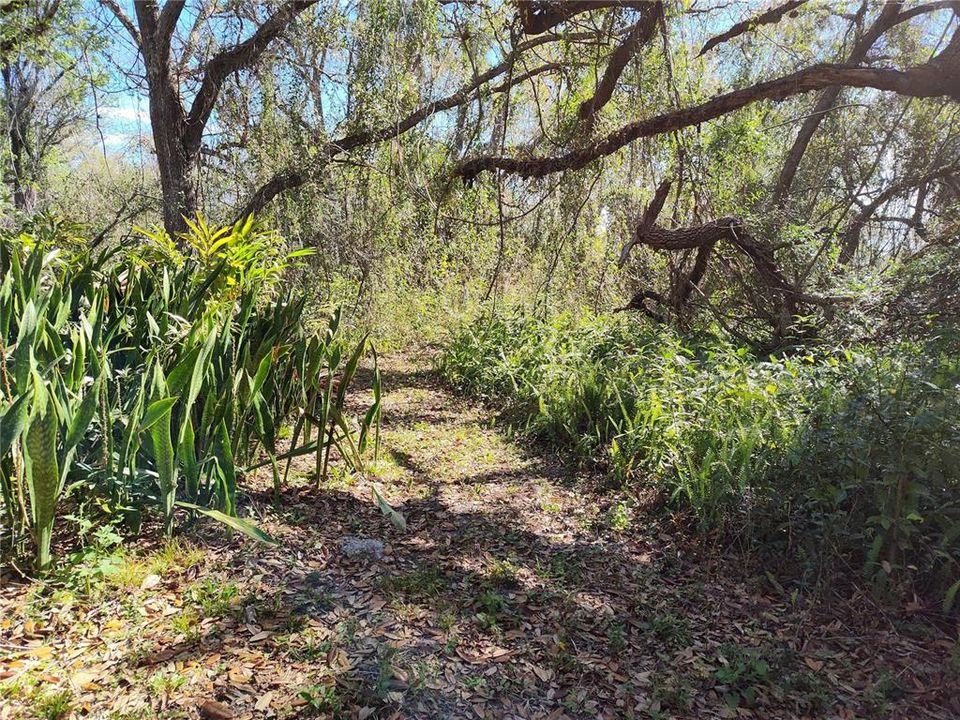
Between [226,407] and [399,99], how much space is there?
440 centimetres

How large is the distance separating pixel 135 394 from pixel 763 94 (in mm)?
4687

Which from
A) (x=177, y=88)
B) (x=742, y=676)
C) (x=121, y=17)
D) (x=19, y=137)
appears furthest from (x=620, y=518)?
(x=19, y=137)

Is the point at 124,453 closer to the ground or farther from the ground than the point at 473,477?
farther from the ground

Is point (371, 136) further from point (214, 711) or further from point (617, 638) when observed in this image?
point (214, 711)

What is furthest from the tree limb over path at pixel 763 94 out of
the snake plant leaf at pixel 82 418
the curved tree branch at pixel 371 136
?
the snake plant leaf at pixel 82 418

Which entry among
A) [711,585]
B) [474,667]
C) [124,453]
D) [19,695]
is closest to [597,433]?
[711,585]

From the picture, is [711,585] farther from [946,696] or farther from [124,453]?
[124,453]

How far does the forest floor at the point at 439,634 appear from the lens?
185 centimetres

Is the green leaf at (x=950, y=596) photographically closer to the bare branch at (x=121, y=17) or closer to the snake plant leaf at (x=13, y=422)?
the snake plant leaf at (x=13, y=422)

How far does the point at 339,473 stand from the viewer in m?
3.62

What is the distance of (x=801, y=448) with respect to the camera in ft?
9.35

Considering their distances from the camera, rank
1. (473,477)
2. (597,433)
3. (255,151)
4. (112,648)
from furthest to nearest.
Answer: (255,151) < (597,433) < (473,477) < (112,648)

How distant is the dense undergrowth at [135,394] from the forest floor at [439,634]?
0.83 ft

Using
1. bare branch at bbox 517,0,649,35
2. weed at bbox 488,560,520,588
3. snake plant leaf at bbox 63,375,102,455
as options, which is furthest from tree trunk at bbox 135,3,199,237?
weed at bbox 488,560,520,588
